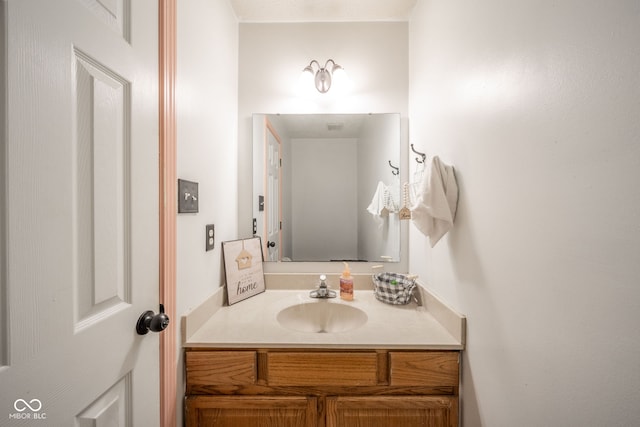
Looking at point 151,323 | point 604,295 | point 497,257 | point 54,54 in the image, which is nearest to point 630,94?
point 604,295

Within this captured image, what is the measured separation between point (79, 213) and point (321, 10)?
1.48 m

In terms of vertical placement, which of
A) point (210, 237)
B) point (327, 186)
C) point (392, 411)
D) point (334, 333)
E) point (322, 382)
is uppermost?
point (327, 186)

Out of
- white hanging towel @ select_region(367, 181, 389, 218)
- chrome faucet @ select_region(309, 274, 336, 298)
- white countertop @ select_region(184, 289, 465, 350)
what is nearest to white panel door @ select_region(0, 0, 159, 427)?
white countertop @ select_region(184, 289, 465, 350)

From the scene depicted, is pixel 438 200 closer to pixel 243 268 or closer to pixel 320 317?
pixel 320 317

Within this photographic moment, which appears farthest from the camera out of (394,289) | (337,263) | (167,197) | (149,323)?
(337,263)

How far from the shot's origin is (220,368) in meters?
0.88

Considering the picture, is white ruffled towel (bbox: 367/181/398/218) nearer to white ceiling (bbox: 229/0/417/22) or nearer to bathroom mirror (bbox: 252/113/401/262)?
bathroom mirror (bbox: 252/113/401/262)

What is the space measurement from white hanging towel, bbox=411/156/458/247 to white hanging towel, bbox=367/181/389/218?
459mm

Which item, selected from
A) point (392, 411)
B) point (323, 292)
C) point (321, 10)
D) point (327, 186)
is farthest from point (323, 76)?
point (392, 411)

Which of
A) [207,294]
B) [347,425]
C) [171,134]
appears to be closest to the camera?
[171,134]

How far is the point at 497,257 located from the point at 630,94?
0.44 meters

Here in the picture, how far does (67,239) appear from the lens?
0.46m

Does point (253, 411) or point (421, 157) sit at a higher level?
point (421, 157)

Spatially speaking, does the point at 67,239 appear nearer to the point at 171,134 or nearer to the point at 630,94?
the point at 171,134
